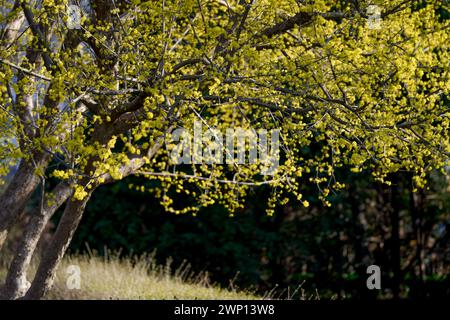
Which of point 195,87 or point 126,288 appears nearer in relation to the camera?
point 195,87

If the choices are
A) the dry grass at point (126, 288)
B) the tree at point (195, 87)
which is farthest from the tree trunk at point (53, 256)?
the dry grass at point (126, 288)

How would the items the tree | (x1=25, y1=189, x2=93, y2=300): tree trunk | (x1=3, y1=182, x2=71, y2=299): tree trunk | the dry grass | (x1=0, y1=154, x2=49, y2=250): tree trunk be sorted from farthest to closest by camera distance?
the dry grass → (x1=3, y1=182, x2=71, y2=299): tree trunk → (x1=0, y1=154, x2=49, y2=250): tree trunk → (x1=25, y1=189, x2=93, y2=300): tree trunk → the tree

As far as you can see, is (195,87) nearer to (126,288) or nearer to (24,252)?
(24,252)

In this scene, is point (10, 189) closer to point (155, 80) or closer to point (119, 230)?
point (155, 80)

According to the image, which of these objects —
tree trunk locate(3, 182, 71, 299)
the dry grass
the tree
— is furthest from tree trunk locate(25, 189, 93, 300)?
the dry grass

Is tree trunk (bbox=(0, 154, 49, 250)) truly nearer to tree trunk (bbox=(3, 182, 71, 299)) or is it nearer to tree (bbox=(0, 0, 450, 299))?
tree (bbox=(0, 0, 450, 299))

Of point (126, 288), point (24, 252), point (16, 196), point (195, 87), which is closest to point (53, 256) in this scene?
point (24, 252)

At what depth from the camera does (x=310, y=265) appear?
10180mm

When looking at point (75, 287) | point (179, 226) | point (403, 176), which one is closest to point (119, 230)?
point (179, 226)

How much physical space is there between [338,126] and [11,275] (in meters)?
4.28

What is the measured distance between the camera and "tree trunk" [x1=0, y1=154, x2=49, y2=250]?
6.46 meters

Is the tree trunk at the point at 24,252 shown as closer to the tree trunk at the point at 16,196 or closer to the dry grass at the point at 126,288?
the tree trunk at the point at 16,196

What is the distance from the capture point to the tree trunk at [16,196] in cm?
646

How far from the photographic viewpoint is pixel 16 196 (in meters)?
6.51
